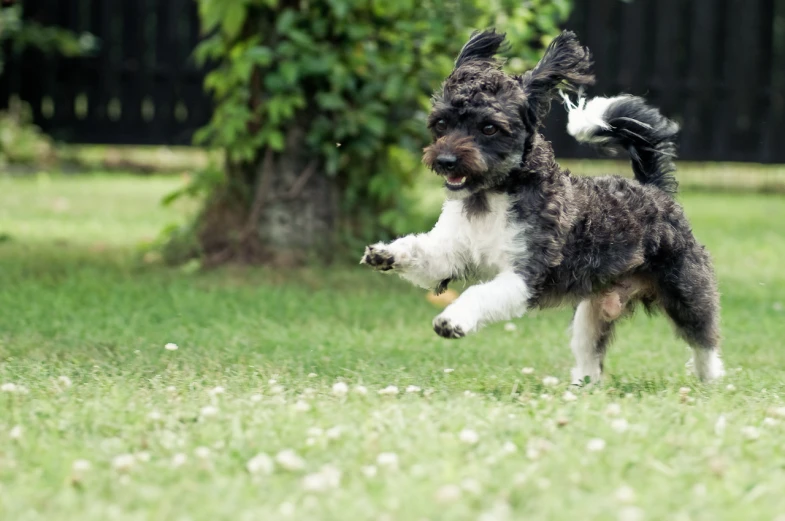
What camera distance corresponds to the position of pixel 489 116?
4.69 m

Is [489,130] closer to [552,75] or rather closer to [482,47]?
[552,75]

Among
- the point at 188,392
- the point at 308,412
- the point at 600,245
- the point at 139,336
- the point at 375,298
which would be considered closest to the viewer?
the point at 308,412

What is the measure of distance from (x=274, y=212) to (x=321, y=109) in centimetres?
83

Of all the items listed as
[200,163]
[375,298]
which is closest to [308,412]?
[375,298]

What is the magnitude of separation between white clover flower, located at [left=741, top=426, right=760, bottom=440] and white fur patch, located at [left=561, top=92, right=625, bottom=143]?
1858 mm

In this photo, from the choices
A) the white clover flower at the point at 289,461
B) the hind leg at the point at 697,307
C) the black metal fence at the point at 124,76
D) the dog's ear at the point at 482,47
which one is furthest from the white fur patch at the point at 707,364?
the black metal fence at the point at 124,76

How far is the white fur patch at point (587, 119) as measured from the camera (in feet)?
17.6

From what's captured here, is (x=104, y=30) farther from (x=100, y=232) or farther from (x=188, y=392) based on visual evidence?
(x=188, y=392)

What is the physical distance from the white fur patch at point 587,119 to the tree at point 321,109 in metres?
2.47

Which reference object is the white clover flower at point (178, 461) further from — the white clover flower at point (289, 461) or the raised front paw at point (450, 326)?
the raised front paw at point (450, 326)

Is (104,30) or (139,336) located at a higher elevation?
(104,30)

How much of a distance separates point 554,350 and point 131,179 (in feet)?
33.4

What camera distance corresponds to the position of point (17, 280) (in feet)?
25.2

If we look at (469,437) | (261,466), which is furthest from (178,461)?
(469,437)
